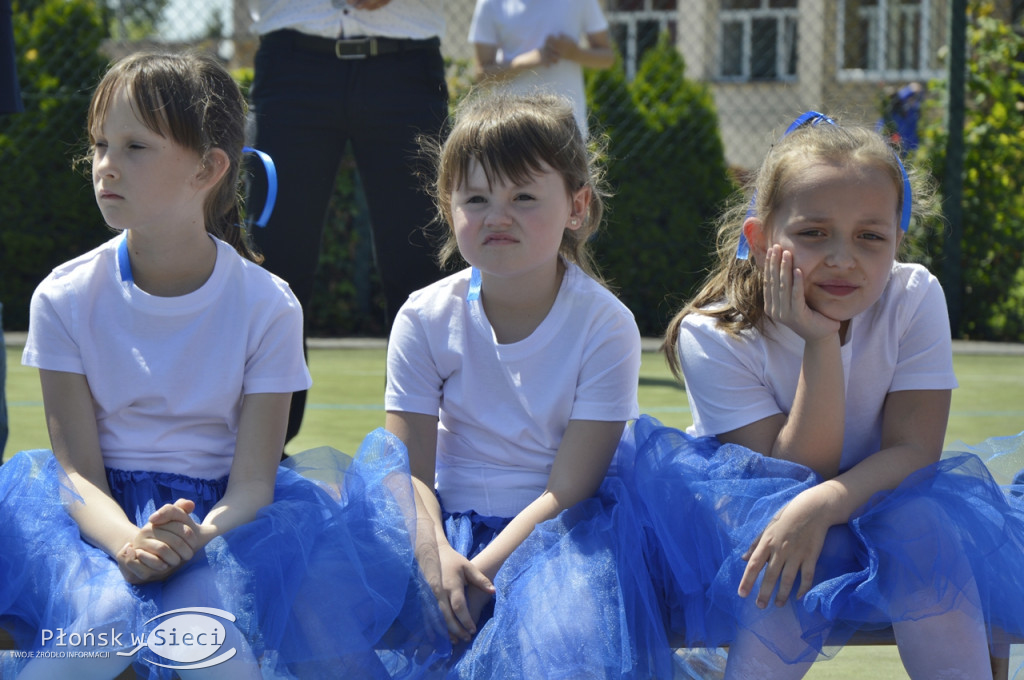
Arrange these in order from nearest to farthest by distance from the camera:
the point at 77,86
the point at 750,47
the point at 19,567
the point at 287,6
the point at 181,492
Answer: the point at 19,567 < the point at 181,492 < the point at 287,6 < the point at 77,86 < the point at 750,47

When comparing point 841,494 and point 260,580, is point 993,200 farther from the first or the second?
point 260,580

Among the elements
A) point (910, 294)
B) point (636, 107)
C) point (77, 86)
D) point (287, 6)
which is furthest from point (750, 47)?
point (910, 294)

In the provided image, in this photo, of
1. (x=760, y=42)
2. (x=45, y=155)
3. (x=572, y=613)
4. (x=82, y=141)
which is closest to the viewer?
(x=572, y=613)

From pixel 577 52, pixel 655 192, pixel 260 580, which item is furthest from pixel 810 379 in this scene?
pixel 655 192

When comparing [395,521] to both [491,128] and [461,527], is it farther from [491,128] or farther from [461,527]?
[491,128]

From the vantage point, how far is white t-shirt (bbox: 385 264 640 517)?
6.48 ft

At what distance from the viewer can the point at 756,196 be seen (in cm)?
201

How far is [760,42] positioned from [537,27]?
9.75m

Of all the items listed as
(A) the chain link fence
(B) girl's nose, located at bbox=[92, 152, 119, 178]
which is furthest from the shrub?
(B) girl's nose, located at bbox=[92, 152, 119, 178]

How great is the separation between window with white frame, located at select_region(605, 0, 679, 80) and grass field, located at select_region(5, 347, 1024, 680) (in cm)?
829

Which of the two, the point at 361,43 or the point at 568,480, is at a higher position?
the point at 361,43

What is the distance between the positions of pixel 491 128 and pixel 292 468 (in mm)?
675

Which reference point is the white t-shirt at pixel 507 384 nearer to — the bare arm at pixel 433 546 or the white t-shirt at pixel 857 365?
the bare arm at pixel 433 546

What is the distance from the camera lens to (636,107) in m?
6.88
